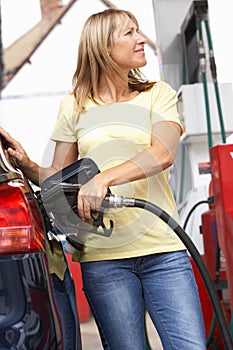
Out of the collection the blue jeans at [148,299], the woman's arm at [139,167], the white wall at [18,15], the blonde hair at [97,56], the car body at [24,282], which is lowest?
the blue jeans at [148,299]

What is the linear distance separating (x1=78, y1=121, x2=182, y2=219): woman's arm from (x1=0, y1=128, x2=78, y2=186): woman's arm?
0.31 meters

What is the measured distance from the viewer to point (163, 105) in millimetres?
2072

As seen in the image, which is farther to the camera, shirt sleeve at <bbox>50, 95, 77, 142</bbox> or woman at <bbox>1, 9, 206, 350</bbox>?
shirt sleeve at <bbox>50, 95, 77, 142</bbox>

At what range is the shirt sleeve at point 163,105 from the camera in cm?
205

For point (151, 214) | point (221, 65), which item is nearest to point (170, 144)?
point (151, 214)

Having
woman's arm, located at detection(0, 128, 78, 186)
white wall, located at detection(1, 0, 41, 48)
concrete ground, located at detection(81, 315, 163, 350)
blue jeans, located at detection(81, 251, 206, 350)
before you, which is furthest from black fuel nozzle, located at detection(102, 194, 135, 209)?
white wall, located at detection(1, 0, 41, 48)

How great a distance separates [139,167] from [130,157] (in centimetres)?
17

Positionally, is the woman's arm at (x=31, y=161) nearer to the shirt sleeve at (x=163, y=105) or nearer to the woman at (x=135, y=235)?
the woman at (x=135, y=235)

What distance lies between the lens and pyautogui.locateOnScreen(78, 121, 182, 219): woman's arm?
5.74 ft

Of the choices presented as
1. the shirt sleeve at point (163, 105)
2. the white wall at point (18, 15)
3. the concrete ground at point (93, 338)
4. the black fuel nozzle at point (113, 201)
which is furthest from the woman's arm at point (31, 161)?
the white wall at point (18, 15)

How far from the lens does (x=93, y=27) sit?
2180 mm

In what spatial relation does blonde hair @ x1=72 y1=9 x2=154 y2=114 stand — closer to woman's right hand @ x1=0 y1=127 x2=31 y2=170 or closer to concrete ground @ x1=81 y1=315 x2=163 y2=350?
woman's right hand @ x1=0 y1=127 x2=31 y2=170

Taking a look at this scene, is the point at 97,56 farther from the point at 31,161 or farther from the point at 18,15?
the point at 18,15

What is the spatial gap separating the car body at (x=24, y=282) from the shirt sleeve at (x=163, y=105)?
1.78 ft
